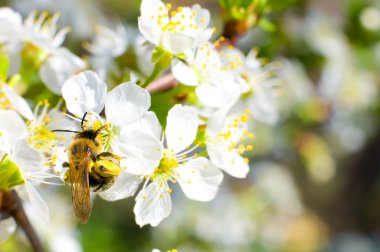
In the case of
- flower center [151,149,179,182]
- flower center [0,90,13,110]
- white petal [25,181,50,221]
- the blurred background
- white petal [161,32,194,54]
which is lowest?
the blurred background

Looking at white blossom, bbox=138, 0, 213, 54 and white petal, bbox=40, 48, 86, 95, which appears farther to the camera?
white petal, bbox=40, 48, 86, 95

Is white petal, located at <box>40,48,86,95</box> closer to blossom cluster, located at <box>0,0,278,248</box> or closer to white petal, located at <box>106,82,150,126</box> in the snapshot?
blossom cluster, located at <box>0,0,278,248</box>

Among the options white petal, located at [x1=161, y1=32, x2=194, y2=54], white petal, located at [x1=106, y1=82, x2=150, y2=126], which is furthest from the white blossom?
white petal, located at [x1=106, y1=82, x2=150, y2=126]

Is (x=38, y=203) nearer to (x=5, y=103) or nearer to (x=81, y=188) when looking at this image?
(x=81, y=188)

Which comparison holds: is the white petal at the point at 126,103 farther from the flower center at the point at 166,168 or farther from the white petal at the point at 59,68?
the white petal at the point at 59,68

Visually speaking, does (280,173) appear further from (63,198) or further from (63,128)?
(63,128)

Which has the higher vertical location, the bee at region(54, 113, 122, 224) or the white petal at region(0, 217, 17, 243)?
the bee at region(54, 113, 122, 224)
